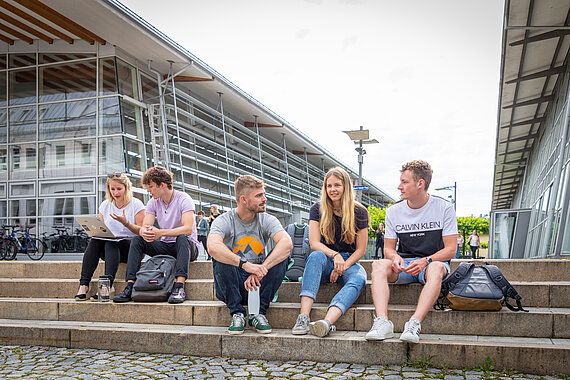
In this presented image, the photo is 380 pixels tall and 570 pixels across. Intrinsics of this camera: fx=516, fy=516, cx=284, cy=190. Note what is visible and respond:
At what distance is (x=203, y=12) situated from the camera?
16266 mm

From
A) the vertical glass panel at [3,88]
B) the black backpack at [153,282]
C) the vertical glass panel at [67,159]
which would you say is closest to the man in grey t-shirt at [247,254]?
the black backpack at [153,282]

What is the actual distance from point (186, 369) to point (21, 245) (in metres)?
13.0

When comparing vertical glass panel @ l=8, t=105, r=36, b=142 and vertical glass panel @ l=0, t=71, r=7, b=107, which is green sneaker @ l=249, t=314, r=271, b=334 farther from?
vertical glass panel @ l=0, t=71, r=7, b=107

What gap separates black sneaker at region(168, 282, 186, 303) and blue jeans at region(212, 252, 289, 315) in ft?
Result: 2.62

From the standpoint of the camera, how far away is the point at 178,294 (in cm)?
562

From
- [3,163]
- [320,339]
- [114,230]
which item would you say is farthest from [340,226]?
[3,163]

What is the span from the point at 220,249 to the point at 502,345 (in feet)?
8.07

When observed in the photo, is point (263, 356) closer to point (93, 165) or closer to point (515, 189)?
point (93, 165)

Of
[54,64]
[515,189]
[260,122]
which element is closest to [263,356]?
[54,64]

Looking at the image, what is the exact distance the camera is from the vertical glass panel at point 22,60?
17.9 m

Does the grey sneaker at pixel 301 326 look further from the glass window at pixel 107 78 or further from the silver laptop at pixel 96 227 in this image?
the glass window at pixel 107 78

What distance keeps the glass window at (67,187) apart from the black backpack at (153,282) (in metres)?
11.9

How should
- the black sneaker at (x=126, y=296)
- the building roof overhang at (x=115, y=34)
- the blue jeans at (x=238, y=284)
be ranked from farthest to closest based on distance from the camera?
the building roof overhang at (x=115, y=34) → the black sneaker at (x=126, y=296) → the blue jeans at (x=238, y=284)

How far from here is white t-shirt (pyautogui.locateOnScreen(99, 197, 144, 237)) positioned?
20.8 ft
